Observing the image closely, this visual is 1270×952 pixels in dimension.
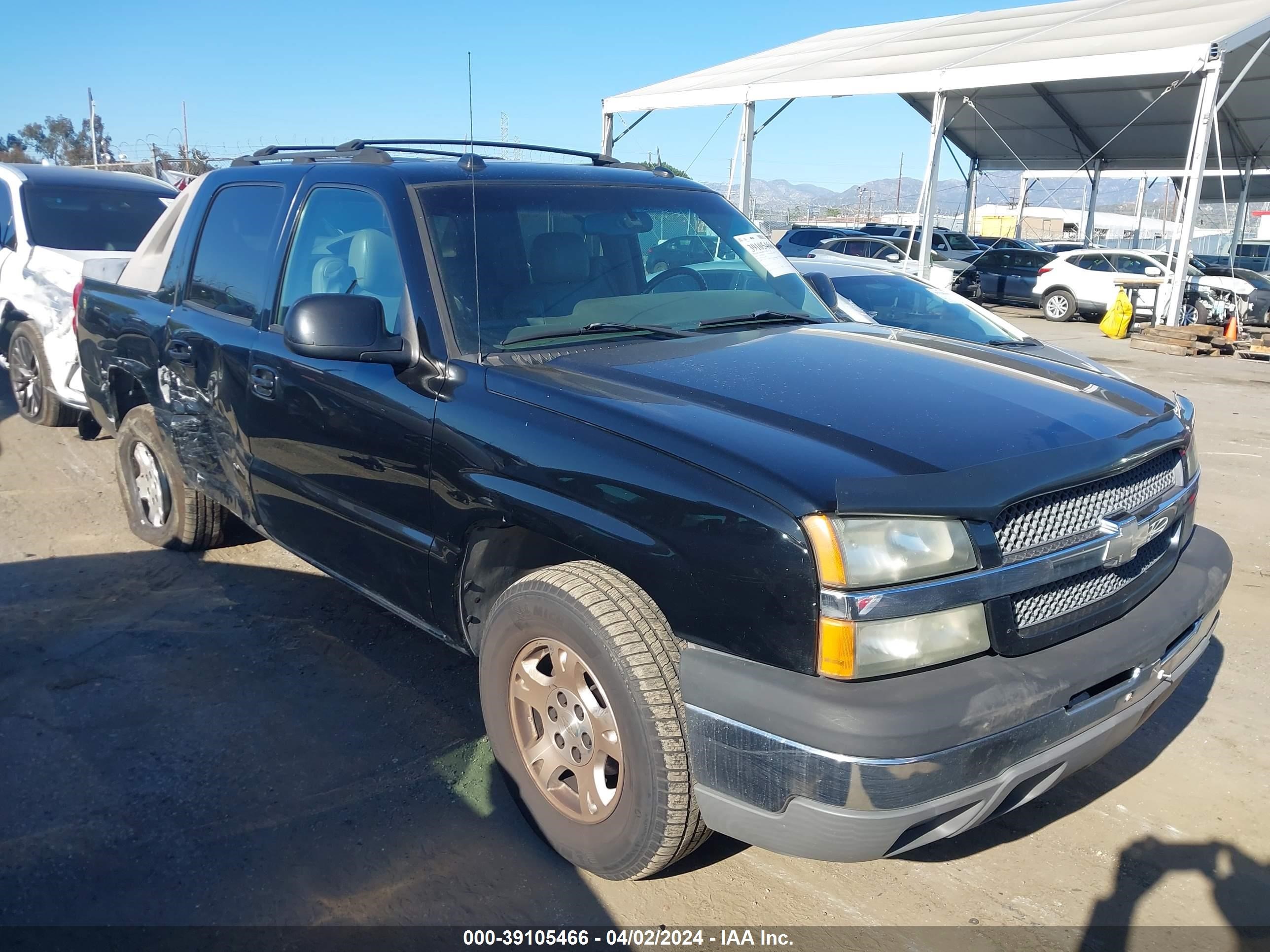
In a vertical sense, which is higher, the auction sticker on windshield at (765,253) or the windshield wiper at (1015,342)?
the auction sticker on windshield at (765,253)

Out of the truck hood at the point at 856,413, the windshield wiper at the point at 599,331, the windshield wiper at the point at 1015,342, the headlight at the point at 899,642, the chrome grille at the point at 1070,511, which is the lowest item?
the windshield wiper at the point at 1015,342

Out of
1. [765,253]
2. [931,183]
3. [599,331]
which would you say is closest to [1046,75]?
[931,183]

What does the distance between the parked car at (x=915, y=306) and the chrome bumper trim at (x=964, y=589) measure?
5.27 metres

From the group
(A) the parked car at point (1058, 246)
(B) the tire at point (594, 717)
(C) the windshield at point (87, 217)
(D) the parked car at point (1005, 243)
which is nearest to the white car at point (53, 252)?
(C) the windshield at point (87, 217)

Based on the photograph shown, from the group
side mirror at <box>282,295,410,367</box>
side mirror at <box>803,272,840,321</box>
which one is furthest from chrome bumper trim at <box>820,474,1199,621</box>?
side mirror at <box>803,272,840,321</box>

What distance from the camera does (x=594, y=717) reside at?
254 centimetres

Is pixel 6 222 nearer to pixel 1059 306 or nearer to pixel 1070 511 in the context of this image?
pixel 1070 511

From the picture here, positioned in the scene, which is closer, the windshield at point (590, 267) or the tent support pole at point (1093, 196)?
the windshield at point (590, 267)

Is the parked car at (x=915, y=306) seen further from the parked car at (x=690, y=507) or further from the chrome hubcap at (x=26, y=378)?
the chrome hubcap at (x=26, y=378)

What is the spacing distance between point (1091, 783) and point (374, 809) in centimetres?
229

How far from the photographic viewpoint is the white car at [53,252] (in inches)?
275

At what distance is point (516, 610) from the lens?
2650 mm

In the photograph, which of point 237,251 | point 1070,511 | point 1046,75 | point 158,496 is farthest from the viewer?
point 1046,75

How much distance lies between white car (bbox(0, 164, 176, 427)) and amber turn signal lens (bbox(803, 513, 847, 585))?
6161 millimetres
